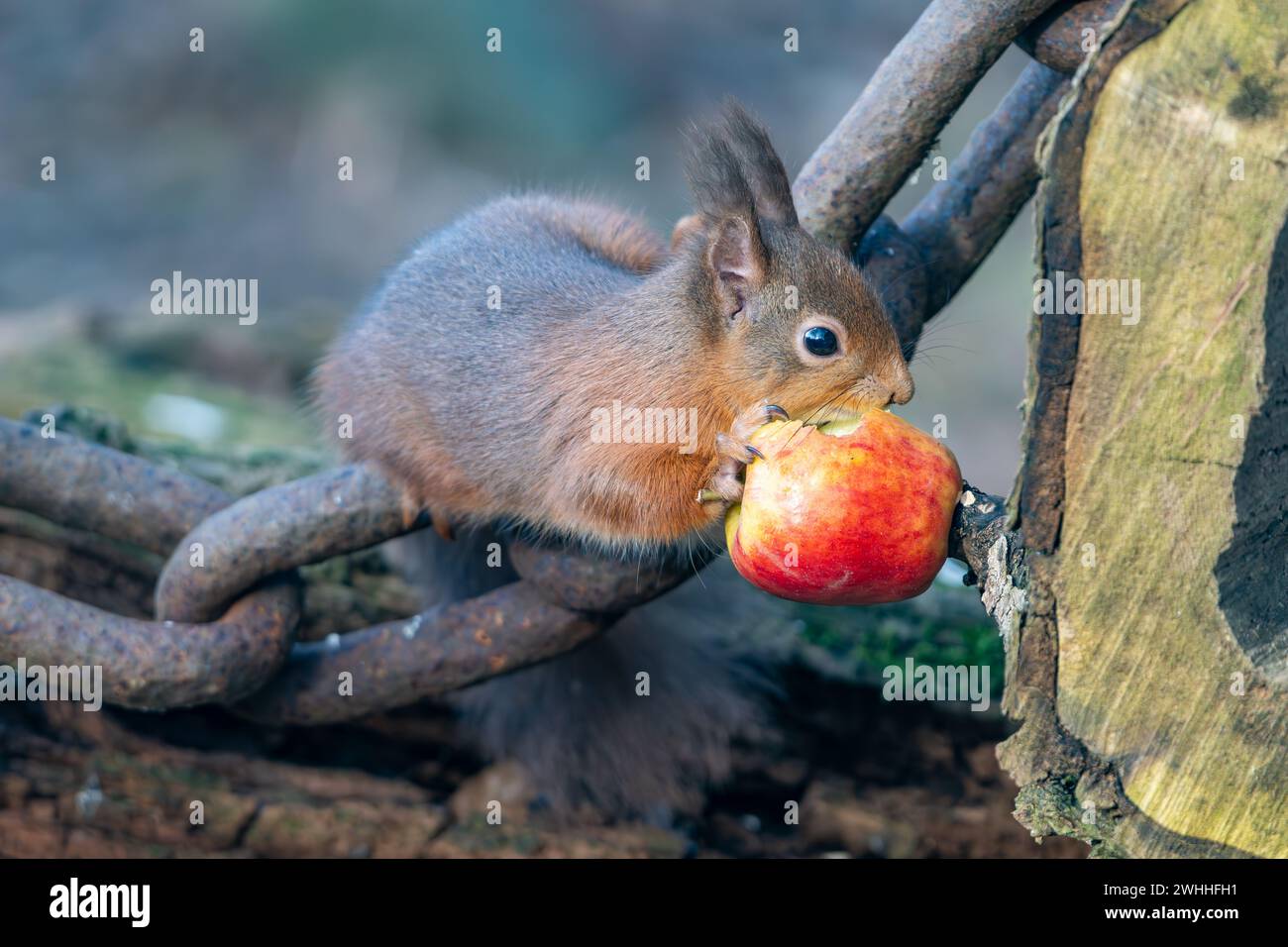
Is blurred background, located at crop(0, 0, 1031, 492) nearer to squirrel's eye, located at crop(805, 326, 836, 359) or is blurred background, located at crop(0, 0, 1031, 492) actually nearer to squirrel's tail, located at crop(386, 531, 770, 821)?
squirrel's tail, located at crop(386, 531, 770, 821)

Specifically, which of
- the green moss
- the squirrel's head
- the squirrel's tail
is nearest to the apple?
the squirrel's head

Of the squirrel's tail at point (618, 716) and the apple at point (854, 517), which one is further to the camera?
the squirrel's tail at point (618, 716)

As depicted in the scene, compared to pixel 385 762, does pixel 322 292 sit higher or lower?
higher

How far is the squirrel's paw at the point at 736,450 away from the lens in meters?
2.58

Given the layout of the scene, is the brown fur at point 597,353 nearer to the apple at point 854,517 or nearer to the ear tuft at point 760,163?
the ear tuft at point 760,163

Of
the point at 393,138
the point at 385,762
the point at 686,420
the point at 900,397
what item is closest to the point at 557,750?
the point at 385,762

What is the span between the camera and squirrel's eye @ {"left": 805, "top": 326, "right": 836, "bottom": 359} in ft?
9.01

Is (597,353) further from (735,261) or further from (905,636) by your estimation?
(905,636)

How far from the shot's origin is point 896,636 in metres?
3.68

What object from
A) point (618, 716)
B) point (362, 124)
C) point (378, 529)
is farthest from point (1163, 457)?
point (362, 124)

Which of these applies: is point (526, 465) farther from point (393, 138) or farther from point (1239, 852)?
point (393, 138)

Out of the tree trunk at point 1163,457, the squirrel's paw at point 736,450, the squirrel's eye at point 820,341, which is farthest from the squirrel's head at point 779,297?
the tree trunk at point 1163,457
